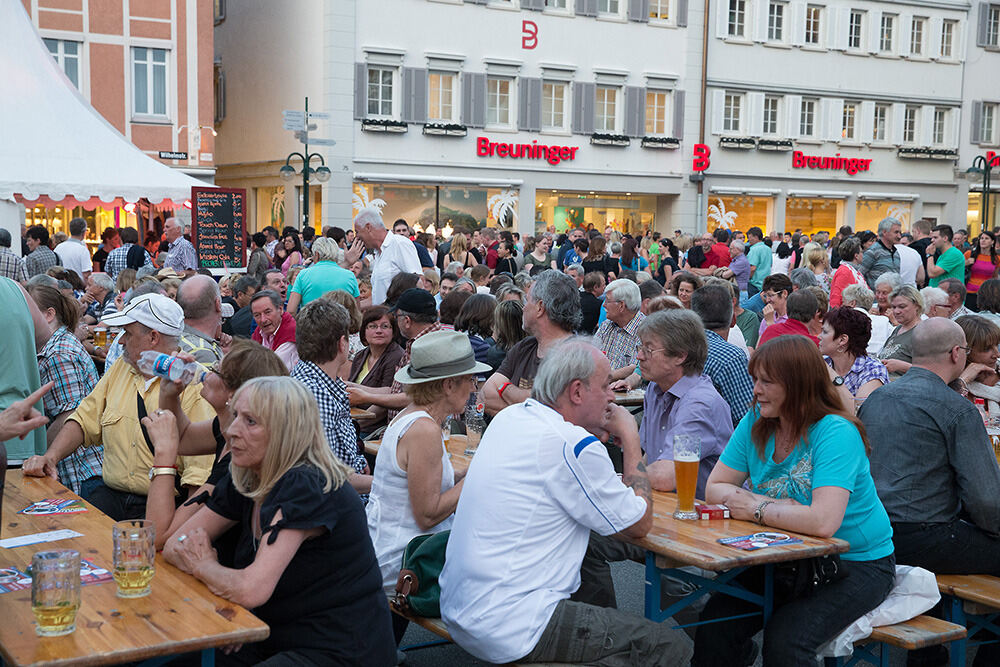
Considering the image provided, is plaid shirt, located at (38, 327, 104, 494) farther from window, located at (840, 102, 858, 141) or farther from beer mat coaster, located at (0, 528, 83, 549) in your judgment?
window, located at (840, 102, 858, 141)

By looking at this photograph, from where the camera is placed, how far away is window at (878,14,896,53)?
1281 inches

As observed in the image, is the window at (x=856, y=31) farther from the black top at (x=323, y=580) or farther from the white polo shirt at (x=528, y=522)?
the black top at (x=323, y=580)

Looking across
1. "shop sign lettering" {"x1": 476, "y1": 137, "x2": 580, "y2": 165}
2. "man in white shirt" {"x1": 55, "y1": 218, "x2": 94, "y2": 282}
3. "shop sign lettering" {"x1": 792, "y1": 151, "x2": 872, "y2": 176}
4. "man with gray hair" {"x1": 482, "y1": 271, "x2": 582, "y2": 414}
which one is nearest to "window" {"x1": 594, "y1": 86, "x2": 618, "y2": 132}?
"shop sign lettering" {"x1": 476, "y1": 137, "x2": 580, "y2": 165}

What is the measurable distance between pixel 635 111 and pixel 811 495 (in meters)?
26.2

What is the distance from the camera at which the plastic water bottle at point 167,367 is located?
430 centimetres

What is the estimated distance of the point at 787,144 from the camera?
31.1 metres

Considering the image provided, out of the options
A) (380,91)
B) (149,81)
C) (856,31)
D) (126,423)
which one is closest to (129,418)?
(126,423)

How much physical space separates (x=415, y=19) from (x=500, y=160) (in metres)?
4.07

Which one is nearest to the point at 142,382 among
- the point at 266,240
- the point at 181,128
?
the point at 266,240

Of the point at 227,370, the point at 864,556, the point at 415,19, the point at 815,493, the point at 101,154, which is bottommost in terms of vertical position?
the point at 864,556

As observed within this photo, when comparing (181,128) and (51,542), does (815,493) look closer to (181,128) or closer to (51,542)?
(51,542)

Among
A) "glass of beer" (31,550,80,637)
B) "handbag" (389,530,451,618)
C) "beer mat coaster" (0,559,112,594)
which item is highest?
"glass of beer" (31,550,80,637)

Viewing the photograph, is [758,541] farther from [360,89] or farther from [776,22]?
[776,22]

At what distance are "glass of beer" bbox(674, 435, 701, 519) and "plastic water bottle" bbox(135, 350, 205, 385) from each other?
2011 millimetres
